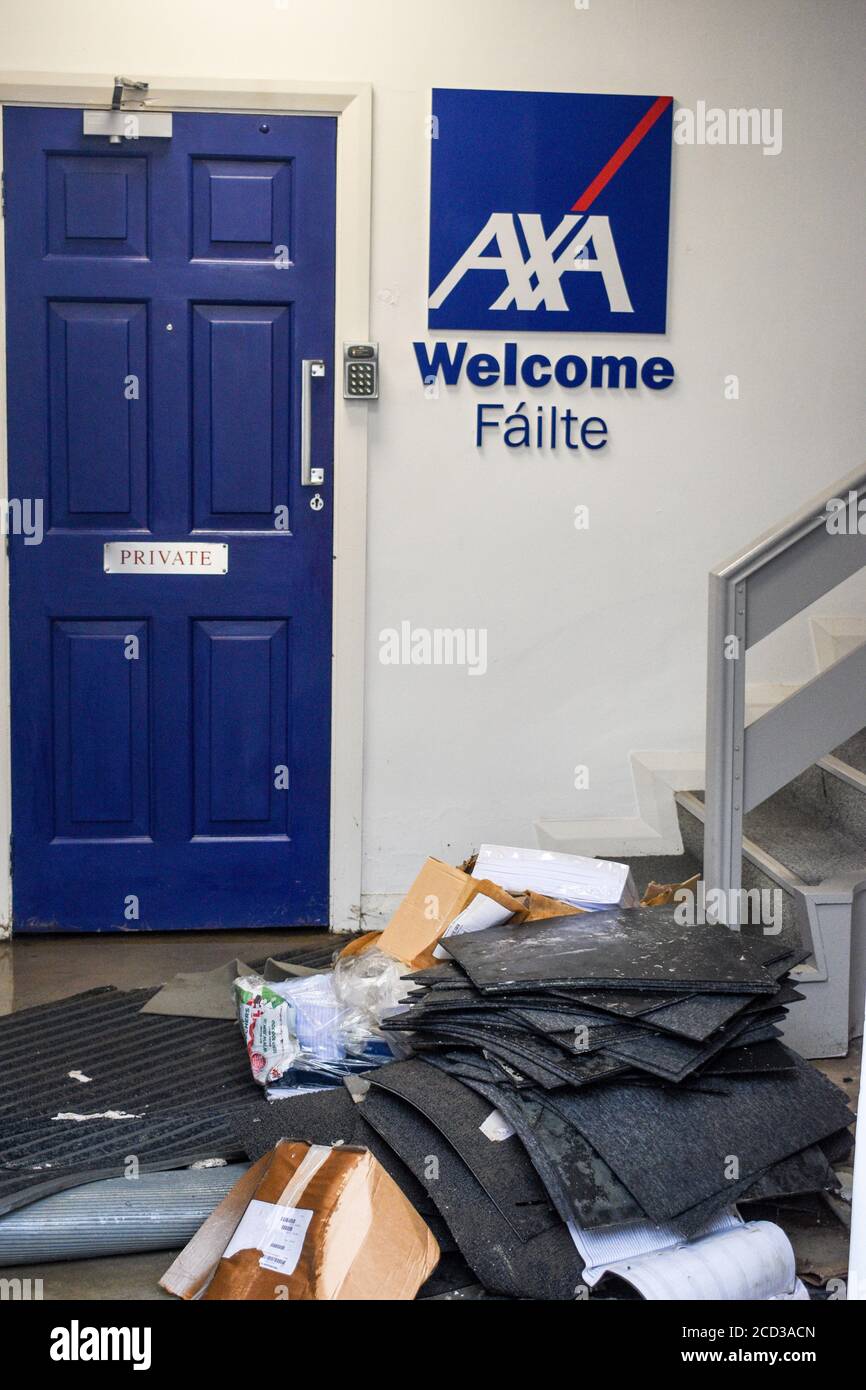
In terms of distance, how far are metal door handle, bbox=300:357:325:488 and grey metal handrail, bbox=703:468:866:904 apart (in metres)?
1.44

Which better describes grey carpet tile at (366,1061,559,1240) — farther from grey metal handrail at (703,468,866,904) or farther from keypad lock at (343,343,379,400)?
keypad lock at (343,343,379,400)

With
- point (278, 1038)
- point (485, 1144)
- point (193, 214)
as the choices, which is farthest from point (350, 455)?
point (485, 1144)

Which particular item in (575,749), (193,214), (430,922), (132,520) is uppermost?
(193,214)

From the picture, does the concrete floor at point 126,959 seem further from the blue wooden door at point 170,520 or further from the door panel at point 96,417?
the door panel at point 96,417

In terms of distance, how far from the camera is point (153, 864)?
14.3 ft

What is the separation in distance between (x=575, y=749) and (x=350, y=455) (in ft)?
3.73

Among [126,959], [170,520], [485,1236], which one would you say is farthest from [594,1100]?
[170,520]

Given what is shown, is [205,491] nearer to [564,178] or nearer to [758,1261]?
[564,178]

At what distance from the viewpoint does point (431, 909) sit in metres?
3.54

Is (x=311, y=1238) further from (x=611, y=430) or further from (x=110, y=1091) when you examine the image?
(x=611, y=430)

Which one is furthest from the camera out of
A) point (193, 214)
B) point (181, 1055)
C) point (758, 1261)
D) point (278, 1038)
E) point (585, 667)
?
point (585, 667)

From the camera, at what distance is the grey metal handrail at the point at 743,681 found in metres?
3.27

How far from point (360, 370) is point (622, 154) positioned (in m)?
1.00

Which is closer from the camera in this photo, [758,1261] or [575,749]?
[758,1261]
